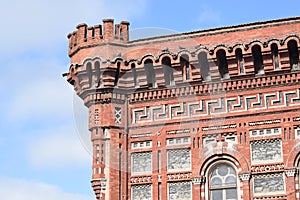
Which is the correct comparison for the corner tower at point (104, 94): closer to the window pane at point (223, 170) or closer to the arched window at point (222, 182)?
the arched window at point (222, 182)

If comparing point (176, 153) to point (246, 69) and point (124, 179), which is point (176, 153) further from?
point (246, 69)

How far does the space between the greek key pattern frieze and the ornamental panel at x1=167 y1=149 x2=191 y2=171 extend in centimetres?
89

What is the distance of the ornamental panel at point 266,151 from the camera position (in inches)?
A: 691

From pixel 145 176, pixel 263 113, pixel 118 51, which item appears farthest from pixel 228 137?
pixel 118 51

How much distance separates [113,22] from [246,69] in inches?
→ 151

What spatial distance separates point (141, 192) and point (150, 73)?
10.1 feet

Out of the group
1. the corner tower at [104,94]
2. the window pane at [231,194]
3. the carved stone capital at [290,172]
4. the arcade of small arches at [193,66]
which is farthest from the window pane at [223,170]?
the corner tower at [104,94]

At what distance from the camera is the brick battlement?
1936 centimetres

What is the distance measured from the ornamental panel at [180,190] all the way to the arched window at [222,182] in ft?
1.76

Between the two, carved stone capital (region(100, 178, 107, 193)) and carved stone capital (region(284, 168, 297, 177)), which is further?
carved stone capital (region(100, 178, 107, 193))

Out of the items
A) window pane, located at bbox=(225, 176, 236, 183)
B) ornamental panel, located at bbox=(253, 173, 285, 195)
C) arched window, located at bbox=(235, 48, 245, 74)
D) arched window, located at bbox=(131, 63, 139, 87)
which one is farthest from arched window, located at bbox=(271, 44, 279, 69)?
arched window, located at bbox=(131, 63, 139, 87)

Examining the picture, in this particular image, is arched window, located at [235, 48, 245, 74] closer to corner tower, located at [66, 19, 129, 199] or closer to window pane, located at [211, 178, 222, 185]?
window pane, located at [211, 178, 222, 185]

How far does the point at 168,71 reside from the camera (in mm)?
18781

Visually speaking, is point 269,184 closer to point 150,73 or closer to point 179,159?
point 179,159
